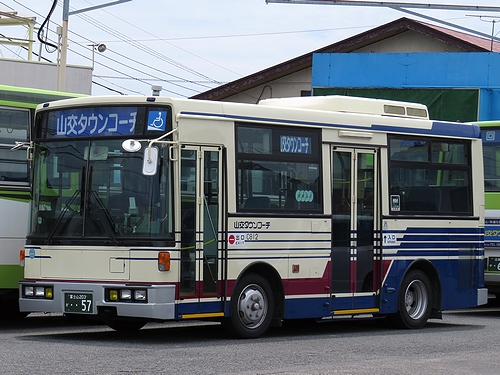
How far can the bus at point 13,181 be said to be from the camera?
14.7 metres

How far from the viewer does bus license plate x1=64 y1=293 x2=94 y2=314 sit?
12.6 metres

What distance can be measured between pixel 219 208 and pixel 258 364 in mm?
2709

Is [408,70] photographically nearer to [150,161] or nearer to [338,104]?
[338,104]

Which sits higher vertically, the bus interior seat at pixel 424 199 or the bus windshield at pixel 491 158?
the bus windshield at pixel 491 158

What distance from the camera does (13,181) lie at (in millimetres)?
14836

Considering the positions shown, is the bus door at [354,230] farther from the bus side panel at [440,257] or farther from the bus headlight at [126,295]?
the bus headlight at [126,295]

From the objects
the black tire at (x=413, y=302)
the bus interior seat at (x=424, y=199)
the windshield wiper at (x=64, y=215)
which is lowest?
the black tire at (x=413, y=302)

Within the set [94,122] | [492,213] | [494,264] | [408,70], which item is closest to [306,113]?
[94,122]

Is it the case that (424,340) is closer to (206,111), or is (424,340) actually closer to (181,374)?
(206,111)

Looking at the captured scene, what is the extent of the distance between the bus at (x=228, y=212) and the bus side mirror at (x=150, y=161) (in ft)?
0.04

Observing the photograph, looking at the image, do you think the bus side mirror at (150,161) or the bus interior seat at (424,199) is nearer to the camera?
the bus side mirror at (150,161)

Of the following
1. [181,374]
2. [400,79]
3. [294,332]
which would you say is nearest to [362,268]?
[294,332]

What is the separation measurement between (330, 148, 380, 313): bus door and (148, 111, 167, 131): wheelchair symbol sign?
2.86 metres

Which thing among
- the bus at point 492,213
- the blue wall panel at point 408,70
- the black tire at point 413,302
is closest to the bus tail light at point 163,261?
the black tire at point 413,302
